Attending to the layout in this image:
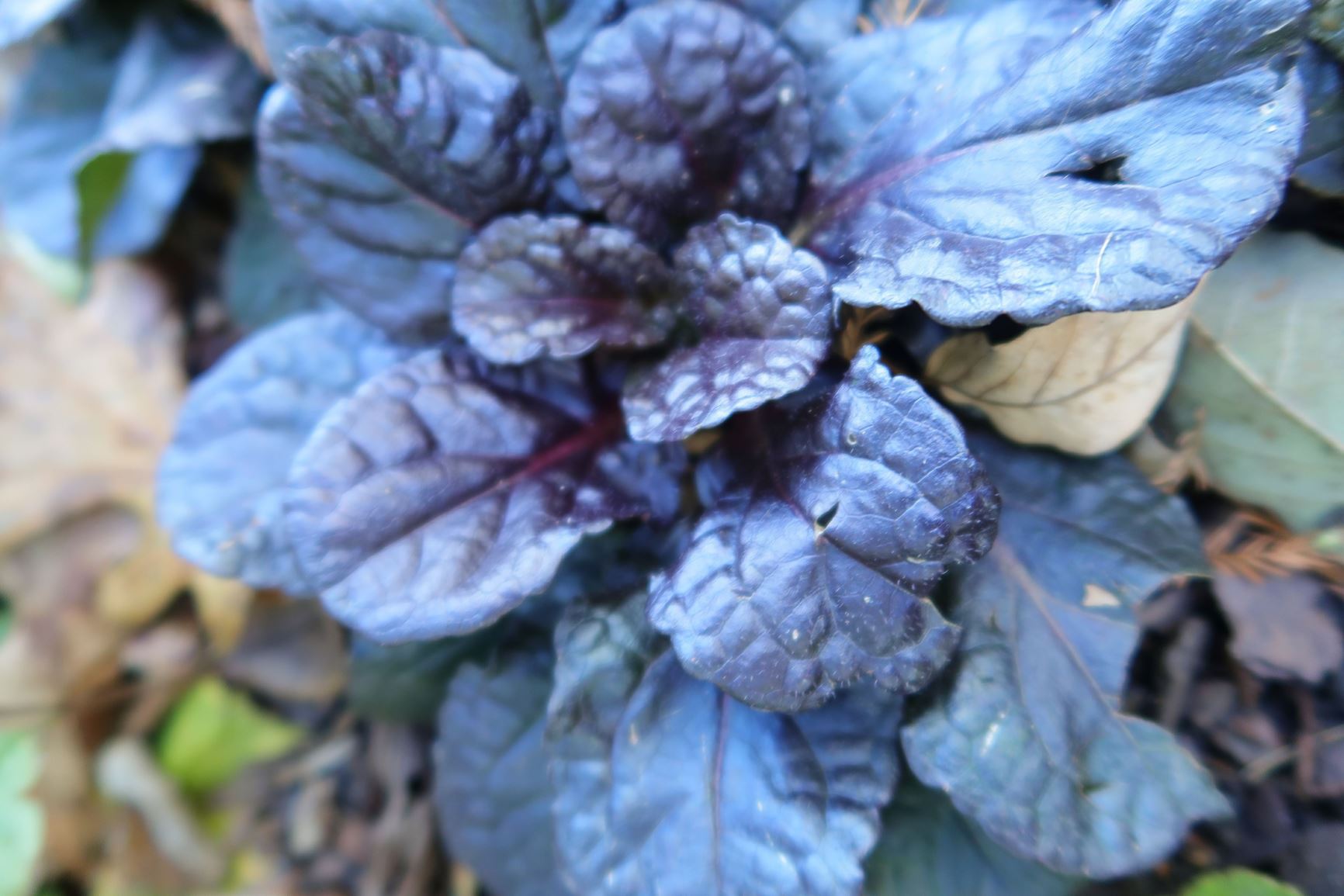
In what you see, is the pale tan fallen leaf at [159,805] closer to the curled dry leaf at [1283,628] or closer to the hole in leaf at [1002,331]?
the hole in leaf at [1002,331]

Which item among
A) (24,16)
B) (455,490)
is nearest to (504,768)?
(455,490)

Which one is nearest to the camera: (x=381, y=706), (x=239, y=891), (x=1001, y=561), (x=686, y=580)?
(x=686, y=580)

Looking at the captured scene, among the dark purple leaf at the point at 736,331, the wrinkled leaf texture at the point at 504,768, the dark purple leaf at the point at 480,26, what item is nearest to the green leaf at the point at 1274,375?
the dark purple leaf at the point at 736,331

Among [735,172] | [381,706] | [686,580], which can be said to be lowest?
[381,706]

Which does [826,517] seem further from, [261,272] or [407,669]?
[261,272]

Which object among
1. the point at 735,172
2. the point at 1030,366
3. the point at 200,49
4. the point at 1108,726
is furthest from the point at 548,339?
the point at 200,49

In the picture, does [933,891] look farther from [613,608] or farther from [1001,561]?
[613,608]

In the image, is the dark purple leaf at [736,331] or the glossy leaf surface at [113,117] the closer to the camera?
the dark purple leaf at [736,331]
